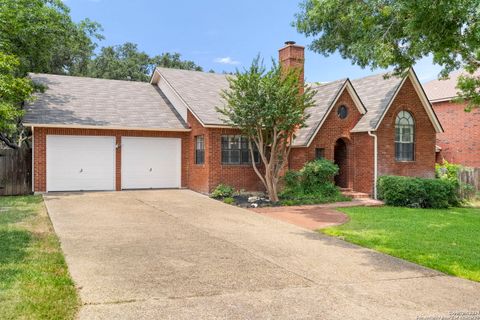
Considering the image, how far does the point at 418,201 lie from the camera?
53.9 feet

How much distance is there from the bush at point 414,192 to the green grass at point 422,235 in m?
1.04

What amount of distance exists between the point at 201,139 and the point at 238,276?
479 inches

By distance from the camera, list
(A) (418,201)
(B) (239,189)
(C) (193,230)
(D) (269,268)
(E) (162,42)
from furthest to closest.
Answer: (E) (162,42) < (B) (239,189) < (A) (418,201) < (C) (193,230) < (D) (269,268)

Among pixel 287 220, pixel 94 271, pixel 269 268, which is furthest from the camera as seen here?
pixel 287 220

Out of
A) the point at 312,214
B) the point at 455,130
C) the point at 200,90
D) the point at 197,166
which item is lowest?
the point at 312,214

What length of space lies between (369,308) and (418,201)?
12355 mm

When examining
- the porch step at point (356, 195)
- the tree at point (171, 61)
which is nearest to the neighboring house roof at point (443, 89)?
the porch step at point (356, 195)

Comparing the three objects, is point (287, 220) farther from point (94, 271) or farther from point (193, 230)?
point (94, 271)

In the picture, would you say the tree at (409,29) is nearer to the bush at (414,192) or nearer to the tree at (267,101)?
the tree at (267,101)

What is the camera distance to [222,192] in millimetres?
16719

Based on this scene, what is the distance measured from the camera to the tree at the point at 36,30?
15.0 meters

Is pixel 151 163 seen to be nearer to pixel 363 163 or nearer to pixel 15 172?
pixel 15 172

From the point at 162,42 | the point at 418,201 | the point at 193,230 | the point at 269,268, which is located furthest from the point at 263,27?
the point at 162,42

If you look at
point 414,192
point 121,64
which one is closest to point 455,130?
point 414,192
